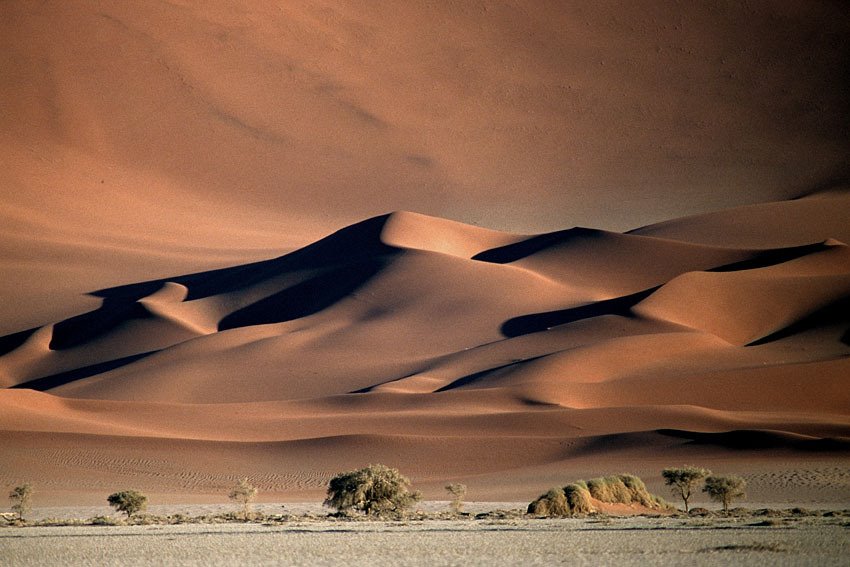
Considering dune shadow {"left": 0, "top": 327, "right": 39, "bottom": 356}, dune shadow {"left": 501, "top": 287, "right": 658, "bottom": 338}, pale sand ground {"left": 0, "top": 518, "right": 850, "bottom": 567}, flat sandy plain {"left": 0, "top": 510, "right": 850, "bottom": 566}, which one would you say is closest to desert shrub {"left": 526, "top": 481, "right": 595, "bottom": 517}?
flat sandy plain {"left": 0, "top": 510, "right": 850, "bottom": 566}

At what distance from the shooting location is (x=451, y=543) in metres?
21.7

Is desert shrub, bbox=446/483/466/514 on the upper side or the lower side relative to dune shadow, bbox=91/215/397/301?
lower

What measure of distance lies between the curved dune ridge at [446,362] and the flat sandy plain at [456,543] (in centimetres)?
1067

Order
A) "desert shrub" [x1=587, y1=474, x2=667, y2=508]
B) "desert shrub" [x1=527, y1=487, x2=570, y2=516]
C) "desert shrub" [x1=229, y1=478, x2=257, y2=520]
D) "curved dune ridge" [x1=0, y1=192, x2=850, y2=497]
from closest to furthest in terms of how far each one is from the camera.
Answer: "desert shrub" [x1=527, y1=487, x2=570, y2=516], "desert shrub" [x1=587, y1=474, x2=667, y2=508], "desert shrub" [x1=229, y1=478, x2=257, y2=520], "curved dune ridge" [x1=0, y1=192, x2=850, y2=497]

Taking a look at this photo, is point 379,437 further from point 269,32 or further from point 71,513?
point 269,32

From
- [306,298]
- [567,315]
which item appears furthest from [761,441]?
[306,298]

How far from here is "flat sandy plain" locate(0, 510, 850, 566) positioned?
18984mm

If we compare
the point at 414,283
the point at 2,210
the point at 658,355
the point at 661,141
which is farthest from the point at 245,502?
the point at 661,141

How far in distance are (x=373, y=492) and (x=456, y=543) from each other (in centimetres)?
781

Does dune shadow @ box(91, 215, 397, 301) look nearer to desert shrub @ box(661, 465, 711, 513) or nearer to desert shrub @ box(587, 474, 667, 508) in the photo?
desert shrub @ box(587, 474, 667, 508)

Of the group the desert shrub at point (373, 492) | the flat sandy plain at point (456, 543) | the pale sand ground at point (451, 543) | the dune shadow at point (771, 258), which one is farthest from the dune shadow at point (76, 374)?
→ the pale sand ground at point (451, 543)

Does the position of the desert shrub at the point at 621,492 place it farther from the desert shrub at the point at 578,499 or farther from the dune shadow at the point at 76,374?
the dune shadow at the point at 76,374

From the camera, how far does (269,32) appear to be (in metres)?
140

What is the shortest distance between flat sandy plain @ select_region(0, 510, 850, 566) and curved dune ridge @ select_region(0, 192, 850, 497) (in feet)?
35.0
